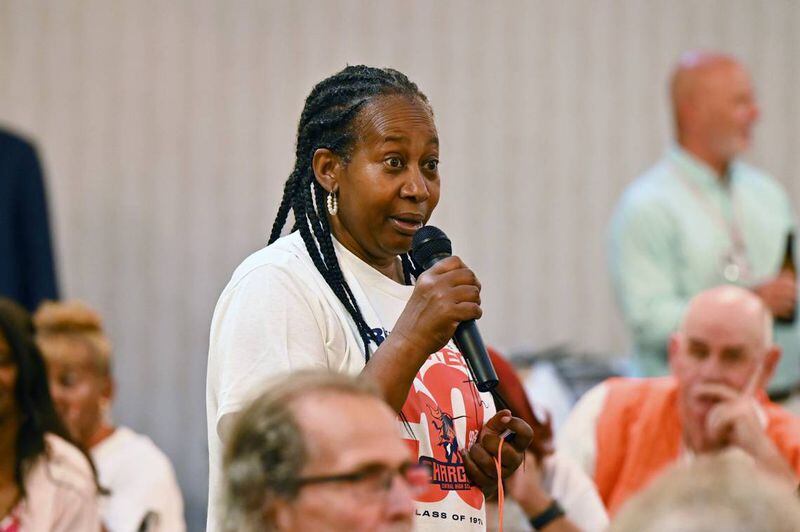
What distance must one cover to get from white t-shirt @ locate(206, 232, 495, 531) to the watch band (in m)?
1.24

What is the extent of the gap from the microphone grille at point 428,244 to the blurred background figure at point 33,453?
53.8 inches

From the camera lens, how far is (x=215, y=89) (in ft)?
22.6

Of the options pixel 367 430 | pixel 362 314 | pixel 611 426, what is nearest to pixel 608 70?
pixel 611 426

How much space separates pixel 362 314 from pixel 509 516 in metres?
1.52

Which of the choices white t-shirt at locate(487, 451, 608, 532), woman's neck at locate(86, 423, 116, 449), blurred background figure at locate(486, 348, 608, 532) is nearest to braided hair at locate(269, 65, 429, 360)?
blurred background figure at locate(486, 348, 608, 532)

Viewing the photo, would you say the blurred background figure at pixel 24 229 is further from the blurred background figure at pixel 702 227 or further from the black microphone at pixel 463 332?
the black microphone at pixel 463 332

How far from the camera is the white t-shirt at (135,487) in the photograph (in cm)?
414

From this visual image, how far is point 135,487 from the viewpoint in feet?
13.9

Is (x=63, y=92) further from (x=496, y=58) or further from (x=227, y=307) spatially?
(x=227, y=307)

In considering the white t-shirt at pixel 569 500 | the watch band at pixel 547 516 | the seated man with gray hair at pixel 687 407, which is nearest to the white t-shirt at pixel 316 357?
the watch band at pixel 547 516

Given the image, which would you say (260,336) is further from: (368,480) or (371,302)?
(368,480)

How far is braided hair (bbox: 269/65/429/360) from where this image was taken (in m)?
2.33

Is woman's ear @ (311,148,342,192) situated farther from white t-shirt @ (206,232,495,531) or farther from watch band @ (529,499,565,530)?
watch band @ (529,499,565,530)

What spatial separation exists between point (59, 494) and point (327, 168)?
1308 mm
